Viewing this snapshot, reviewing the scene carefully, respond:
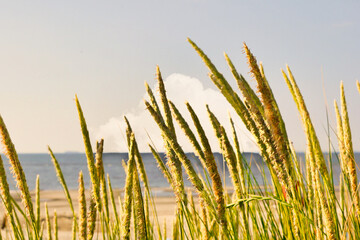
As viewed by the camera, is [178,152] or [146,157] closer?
[178,152]

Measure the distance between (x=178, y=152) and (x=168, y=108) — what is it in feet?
0.54

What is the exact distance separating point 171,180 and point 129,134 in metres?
0.17

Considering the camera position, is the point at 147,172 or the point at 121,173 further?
the point at 147,172

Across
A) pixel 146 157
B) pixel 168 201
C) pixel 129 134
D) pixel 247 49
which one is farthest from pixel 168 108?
pixel 146 157

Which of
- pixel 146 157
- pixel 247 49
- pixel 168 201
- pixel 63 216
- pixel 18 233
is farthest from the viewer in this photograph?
pixel 146 157

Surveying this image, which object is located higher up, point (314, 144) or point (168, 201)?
point (314, 144)

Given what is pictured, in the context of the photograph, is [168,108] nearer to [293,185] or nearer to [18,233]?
[293,185]

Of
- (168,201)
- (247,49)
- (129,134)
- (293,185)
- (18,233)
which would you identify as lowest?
(168,201)

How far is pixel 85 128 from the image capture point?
3.84 ft

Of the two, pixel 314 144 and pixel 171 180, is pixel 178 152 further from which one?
pixel 314 144

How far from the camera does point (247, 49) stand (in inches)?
39.8

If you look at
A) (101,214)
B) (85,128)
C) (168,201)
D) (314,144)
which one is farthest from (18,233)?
(168,201)

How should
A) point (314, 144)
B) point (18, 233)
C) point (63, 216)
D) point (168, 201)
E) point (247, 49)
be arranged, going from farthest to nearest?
point (168, 201) → point (63, 216) → point (18, 233) → point (314, 144) → point (247, 49)

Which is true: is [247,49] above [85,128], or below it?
above
